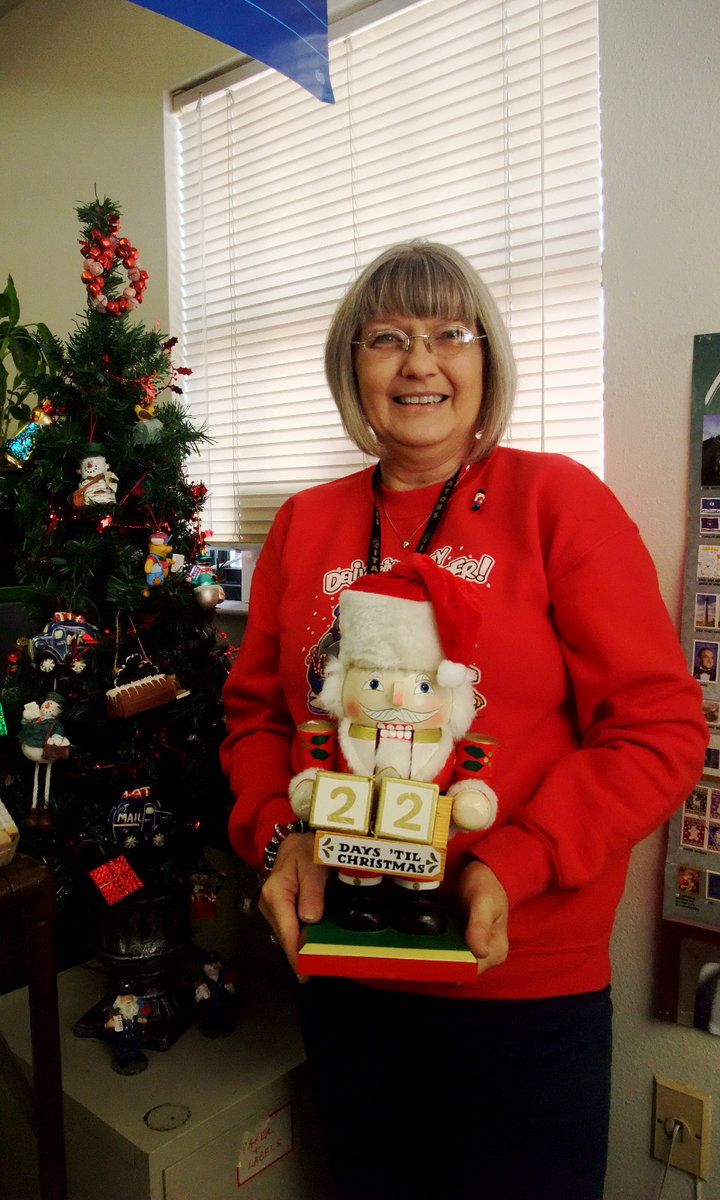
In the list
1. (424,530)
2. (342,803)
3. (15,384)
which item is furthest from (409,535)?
(15,384)

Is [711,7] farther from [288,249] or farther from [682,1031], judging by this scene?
[682,1031]

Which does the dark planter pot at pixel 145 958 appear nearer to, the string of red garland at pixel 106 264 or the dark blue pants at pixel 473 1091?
the dark blue pants at pixel 473 1091

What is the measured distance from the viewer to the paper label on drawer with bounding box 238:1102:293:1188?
1.33m

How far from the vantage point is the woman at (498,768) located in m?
0.89

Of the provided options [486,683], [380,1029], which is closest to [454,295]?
[486,683]

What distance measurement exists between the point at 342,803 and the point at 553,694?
0.33 meters

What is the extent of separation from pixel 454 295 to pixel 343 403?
0.80 feet

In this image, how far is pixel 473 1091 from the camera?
3.09 ft

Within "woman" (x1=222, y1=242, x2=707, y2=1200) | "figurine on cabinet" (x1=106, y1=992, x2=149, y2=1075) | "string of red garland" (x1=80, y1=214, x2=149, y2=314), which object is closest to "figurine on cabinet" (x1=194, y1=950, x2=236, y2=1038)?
"figurine on cabinet" (x1=106, y1=992, x2=149, y2=1075)

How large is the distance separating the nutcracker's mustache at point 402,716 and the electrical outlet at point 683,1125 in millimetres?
928

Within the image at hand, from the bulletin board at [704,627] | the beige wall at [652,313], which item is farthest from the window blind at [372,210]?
the bulletin board at [704,627]

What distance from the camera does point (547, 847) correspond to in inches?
34.5

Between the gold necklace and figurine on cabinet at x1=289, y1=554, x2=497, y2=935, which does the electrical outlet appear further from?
the gold necklace

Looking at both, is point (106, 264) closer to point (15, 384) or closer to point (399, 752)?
point (15, 384)
